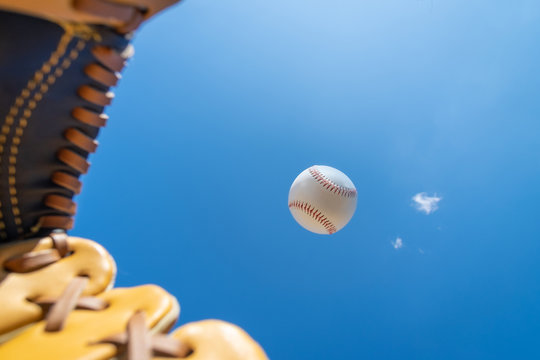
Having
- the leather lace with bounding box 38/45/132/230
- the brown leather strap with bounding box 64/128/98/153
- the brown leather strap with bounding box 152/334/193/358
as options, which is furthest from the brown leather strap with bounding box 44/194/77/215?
the brown leather strap with bounding box 152/334/193/358

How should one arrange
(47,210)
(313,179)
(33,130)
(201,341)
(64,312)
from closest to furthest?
(201,341) → (64,312) → (33,130) → (47,210) → (313,179)

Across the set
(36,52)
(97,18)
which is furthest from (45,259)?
(97,18)

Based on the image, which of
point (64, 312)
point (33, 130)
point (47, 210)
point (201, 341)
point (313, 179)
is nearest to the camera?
point (201, 341)

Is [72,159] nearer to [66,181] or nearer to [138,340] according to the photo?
[66,181]

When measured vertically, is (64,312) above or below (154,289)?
below

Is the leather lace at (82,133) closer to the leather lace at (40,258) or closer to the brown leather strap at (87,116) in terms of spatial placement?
the brown leather strap at (87,116)

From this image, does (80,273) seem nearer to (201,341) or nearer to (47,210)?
(47,210)

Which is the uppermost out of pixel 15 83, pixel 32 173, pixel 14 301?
pixel 15 83
